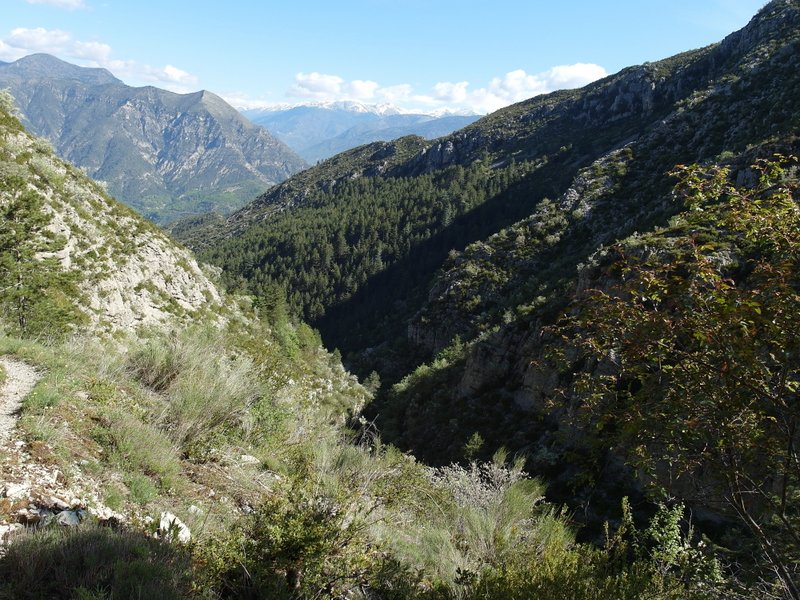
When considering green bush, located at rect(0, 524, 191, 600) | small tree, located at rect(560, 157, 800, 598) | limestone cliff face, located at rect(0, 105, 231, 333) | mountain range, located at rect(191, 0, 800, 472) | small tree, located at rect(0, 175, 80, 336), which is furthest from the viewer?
mountain range, located at rect(191, 0, 800, 472)

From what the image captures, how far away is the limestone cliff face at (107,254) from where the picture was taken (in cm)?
1989

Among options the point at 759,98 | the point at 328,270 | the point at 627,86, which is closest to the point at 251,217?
the point at 328,270

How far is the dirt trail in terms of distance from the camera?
4.37 metres

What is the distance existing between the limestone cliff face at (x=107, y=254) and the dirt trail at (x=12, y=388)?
13770 millimetres

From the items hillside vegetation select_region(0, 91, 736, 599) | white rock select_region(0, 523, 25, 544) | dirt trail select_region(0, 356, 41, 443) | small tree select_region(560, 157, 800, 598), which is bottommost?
hillside vegetation select_region(0, 91, 736, 599)

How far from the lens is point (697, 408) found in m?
3.60

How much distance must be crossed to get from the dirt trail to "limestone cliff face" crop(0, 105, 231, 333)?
45.2 feet

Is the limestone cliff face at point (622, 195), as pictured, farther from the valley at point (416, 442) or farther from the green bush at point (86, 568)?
the green bush at point (86, 568)

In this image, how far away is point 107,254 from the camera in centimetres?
2264

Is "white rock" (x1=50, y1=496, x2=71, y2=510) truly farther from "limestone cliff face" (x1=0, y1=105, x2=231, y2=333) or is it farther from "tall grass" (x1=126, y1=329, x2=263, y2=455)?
"limestone cliff face" (x1=0, y1=105, x2=231, y2=333)

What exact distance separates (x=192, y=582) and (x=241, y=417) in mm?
3755

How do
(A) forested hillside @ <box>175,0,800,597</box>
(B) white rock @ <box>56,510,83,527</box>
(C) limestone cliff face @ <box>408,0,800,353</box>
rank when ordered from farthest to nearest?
(C) limestone cliff face @ <box>408,0,800,353</box>
(A) forested hillside @ <box>175,0,800,597</box>
(B) white rock @ <box>56,510,83,527</box>

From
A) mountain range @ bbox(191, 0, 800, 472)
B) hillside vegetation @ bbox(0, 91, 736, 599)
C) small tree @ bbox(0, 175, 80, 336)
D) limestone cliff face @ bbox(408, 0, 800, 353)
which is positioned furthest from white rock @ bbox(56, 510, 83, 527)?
limestone cliff face @ bbox(408, 0, 800, 353)

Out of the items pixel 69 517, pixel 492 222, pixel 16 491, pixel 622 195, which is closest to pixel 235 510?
pixel 69 517
